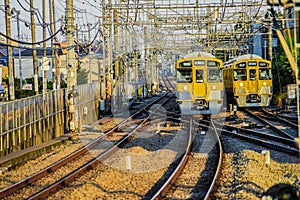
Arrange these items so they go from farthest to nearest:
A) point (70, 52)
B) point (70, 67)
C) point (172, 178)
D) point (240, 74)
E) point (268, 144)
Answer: point (240, 74)
point (70, 52)
point (70, 67)
point (268, 144)
point (172, 178)

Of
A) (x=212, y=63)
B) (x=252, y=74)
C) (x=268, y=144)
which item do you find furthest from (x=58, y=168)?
(x=252, y=74)

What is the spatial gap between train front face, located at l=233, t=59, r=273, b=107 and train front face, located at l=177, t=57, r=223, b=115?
12.6ft

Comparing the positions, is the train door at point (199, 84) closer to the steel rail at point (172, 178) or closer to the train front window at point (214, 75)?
the train front window at point (214, 75)

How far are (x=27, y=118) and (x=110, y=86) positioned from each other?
1237 centimetres

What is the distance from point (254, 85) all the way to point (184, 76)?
17.0ft

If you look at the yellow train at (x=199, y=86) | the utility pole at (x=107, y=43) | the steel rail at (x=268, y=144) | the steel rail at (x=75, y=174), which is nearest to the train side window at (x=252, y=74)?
the yellow train at (x=199, y=86)

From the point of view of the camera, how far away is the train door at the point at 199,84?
19.3m

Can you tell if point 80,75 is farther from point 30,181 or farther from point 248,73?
point 30,181

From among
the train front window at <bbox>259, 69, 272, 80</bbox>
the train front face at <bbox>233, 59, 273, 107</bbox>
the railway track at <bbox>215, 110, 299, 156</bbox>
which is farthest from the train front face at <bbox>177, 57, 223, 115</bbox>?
the train front window at <bbox>259, 69, 272, 80</bbox>

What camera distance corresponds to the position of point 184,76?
19.5 metres

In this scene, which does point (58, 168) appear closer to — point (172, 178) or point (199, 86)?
point (172, 178)

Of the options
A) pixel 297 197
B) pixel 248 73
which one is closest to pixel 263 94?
pixel 248 73

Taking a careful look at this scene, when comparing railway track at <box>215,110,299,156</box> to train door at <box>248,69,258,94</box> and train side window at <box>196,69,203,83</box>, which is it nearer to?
train side window at <box>196,69,203,83</box>

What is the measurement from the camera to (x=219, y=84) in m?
19.5
